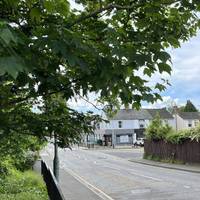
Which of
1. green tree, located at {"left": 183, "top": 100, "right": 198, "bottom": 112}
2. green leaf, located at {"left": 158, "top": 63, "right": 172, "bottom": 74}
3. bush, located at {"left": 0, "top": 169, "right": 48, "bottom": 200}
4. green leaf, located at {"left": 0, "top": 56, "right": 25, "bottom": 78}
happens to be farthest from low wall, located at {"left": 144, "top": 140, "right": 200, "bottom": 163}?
green tree, located at {"left": 183, "top": 100, "right": 198, "bottom": 112}

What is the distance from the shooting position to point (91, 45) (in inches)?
152

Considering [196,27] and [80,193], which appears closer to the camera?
[196,27]

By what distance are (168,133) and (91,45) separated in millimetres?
43854

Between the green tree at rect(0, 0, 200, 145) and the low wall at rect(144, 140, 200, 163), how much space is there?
3580 centimetres

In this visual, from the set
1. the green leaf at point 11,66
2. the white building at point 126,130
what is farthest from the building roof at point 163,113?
the green leaf at point 11,66

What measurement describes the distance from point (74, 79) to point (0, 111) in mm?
771

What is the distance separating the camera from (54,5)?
3.81 meters

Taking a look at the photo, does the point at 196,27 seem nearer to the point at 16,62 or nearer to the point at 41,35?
the point at 41,35

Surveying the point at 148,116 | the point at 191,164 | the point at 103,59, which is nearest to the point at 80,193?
the point at 103,59

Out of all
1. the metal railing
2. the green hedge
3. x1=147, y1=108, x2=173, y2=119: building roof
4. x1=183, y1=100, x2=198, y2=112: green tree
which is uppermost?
x1=183, y1=100, x2=198, y2=112: green tree

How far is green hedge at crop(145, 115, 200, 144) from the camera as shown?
3947cm

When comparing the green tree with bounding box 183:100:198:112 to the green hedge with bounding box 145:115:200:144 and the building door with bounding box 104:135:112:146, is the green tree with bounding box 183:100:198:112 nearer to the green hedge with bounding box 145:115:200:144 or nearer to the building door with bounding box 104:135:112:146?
the building door with bounding box 104:135:112:146

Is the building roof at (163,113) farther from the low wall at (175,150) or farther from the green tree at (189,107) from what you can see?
the low wall at (175,150)

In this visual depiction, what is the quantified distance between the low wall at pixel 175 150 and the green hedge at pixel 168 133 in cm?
43
